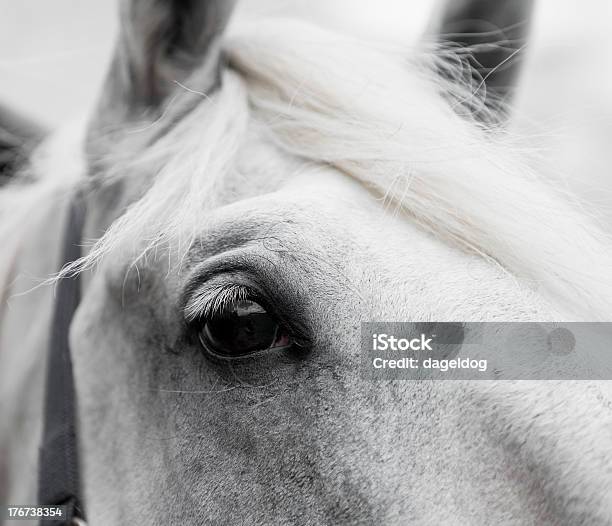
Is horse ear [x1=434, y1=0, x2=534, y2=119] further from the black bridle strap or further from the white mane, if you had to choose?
the black bridle strap

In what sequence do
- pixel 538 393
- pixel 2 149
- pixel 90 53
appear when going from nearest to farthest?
pixel 538 393
pixel 90 53
pixel 2 149

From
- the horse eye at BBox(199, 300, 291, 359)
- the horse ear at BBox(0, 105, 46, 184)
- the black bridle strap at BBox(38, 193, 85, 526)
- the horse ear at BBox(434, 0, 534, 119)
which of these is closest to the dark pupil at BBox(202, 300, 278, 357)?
the horse eye at BBox(199, 300, 291, 359)

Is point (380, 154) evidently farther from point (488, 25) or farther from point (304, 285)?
point (488, 25)

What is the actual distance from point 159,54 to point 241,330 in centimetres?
40

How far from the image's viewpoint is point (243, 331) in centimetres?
57

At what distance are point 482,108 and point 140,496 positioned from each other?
634mm

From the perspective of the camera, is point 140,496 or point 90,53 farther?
point 90,53

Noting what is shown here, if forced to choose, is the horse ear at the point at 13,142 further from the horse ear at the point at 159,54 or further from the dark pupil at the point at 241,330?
the dark pupil at the point at 241,330

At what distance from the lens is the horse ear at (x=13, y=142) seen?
1.07m

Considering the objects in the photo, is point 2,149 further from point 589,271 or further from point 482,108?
point 589,271

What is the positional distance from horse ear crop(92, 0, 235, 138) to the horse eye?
34cm

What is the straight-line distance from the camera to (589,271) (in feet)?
1.78

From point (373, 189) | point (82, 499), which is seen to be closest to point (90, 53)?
point (373, 189)

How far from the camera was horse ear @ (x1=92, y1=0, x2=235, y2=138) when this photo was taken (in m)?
0.70
